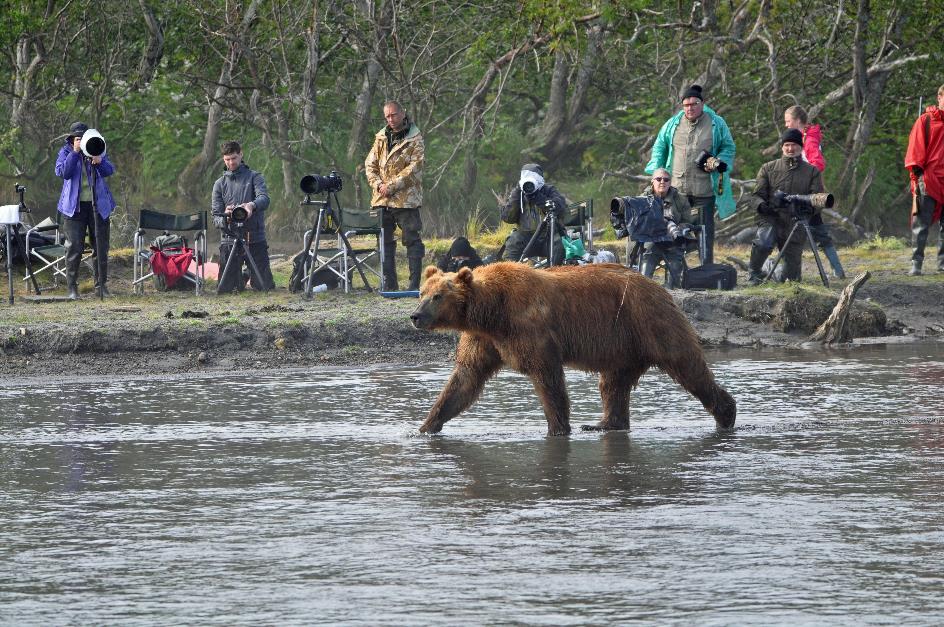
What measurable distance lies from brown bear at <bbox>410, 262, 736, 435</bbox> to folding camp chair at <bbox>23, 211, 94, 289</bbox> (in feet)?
30.0

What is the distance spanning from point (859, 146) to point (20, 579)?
17.5 m

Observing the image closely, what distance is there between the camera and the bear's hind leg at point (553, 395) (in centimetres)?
845

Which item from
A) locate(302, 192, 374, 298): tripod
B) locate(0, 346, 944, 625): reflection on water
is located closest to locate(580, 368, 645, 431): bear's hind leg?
A: locate(0, 346, 944, 625): reflection on water

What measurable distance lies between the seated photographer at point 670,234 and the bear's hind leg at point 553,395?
608cm

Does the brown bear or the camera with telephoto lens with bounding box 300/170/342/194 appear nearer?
the brown bear

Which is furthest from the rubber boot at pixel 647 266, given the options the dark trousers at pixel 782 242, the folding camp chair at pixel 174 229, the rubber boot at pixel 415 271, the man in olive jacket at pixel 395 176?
the folding camp chair at pixel 174 229

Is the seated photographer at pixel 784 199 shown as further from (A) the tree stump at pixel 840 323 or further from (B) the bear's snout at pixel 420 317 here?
(B) the bear's snout at pixel 420 317

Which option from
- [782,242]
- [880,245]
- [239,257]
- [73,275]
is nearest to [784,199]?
[782,242]

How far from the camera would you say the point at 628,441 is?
8.41 meters

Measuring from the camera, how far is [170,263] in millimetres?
16812

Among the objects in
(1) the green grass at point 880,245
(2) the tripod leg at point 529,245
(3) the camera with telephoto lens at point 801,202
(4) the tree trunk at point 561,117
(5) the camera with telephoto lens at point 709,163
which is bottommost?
(1) the green grass at point 880,245

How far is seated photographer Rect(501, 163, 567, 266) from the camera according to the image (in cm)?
1583

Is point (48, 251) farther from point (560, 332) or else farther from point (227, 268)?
Result: point (560, 332)

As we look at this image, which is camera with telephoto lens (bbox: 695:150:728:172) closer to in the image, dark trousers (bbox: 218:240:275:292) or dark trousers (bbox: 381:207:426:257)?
dark trousers (bbox: 381:207:426:257)
